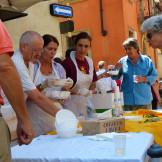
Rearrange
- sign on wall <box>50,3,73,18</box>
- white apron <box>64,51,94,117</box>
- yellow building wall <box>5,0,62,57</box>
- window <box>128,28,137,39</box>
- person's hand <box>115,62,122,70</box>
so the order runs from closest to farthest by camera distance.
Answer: white apron <box>64,51,94,117</box> < person's hand <box>115,62,122,70</box> < yellow building wall <box>5,0,62,57</box> < sign on wall <box>50,3,73,18</box> < window <box>128,28,137,39</box>

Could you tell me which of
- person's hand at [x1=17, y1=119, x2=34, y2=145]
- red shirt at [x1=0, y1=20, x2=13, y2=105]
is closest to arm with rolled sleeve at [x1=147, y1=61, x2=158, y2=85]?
Result: person's hand at [x1=17, y1=119, x2=34, y2=145]

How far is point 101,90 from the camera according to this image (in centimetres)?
417

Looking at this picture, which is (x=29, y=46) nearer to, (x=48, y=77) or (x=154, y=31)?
(x=48, y=77)

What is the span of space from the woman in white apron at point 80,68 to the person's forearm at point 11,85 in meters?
1.98

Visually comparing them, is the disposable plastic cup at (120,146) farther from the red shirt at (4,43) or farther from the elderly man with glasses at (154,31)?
the elderly man with glasses at (154,31)

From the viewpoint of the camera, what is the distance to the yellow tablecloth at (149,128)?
2.97m

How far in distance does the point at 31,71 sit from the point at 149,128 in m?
1.09

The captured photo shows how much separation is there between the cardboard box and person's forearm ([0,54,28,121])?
2.86 feet

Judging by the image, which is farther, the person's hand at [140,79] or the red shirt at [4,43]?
the person's hand at [140,79]

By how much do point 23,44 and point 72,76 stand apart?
3.34ft

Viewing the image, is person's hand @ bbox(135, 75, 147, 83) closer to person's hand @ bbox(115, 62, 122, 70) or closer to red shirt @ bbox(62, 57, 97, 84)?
person's hand @ bbox(115, 62, 122, 70)

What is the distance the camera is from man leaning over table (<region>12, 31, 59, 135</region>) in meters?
3.08

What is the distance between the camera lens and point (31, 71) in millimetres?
3451

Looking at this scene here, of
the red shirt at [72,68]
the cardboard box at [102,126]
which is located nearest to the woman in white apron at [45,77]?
the red shirt at [72,68]
